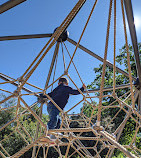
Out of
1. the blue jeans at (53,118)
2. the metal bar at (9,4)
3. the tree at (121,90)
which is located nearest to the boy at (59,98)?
the blue jeans at (53,118)

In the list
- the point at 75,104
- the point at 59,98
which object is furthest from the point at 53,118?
the point at 75,104

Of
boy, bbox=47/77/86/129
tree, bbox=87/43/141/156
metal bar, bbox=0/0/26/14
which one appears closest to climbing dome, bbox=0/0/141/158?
metal bar, bbox=0/0/26/14

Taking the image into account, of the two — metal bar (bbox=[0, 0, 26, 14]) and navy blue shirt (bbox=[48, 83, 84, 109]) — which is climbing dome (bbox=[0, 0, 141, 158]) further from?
navy blue shirt (bbox=[48, 83, 84, 109])

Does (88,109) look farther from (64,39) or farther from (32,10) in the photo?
(64,39)

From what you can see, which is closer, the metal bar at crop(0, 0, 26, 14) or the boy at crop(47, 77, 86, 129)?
the metal bar at crop(0, 0, 26, 14)

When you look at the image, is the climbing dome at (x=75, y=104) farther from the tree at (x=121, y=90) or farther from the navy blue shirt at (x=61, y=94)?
the tree at (x=121, y=90)

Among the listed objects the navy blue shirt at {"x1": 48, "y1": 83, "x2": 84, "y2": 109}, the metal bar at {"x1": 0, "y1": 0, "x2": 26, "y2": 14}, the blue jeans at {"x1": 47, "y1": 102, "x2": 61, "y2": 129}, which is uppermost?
the metal bar at {"x1": 0, "y1": 0, "x2": 26, "y2": 14}

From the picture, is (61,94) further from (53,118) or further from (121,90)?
(121,90)

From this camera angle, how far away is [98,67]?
45.9 ft

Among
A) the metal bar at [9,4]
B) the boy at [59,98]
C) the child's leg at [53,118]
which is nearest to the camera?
the metal bar at [9,4]

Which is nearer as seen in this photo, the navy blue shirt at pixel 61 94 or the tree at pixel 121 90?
the navy blue shirt at pixel 61 94

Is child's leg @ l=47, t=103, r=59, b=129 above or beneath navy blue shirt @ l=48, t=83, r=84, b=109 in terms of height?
beneath

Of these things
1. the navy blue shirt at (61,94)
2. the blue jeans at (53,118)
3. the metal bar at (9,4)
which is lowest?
the blue jeans at (53,118)

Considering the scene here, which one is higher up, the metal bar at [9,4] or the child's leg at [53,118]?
the metal bar at [9,4]
